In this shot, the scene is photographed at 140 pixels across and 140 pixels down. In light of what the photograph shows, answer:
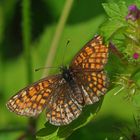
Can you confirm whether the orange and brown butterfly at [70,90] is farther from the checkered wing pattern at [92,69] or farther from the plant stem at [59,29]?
the plant stem at [59,29]

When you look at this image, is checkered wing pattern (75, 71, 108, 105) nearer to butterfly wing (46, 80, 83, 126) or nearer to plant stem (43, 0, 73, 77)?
butterfly wing (46, 80, 83, 126)

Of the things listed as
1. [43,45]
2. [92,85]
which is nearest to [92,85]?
[92,85]

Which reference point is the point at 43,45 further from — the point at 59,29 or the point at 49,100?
the point at 49,100

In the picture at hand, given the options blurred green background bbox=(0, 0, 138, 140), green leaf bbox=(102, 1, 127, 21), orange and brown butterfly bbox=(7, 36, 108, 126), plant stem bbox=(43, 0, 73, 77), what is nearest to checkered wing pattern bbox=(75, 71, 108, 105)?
orange and brown butterfly bbox=(7, 36, 108, 126)

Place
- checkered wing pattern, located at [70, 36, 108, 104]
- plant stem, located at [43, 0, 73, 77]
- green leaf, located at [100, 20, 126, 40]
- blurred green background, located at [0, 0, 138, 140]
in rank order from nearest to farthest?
green leaf, located at [100, 20, 126, 40]
checkered wing pattern, located at [70, 36, 108, 104]
plant stem, located at [43, 0, 73, 77]
blurred green background, located at [0, 0, 138, 140]

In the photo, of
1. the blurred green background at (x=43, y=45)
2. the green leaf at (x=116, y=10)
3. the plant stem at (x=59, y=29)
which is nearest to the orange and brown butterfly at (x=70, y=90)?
the green leaf at (x=116, y=10)

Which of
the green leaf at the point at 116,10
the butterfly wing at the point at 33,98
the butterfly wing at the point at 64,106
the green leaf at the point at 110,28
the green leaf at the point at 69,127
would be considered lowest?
the green leaf at the point at 69,127

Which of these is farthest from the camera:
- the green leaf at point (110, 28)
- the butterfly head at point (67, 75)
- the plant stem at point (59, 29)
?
the plant stem at point (59, 29)

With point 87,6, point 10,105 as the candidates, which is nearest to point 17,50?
point 87,6
